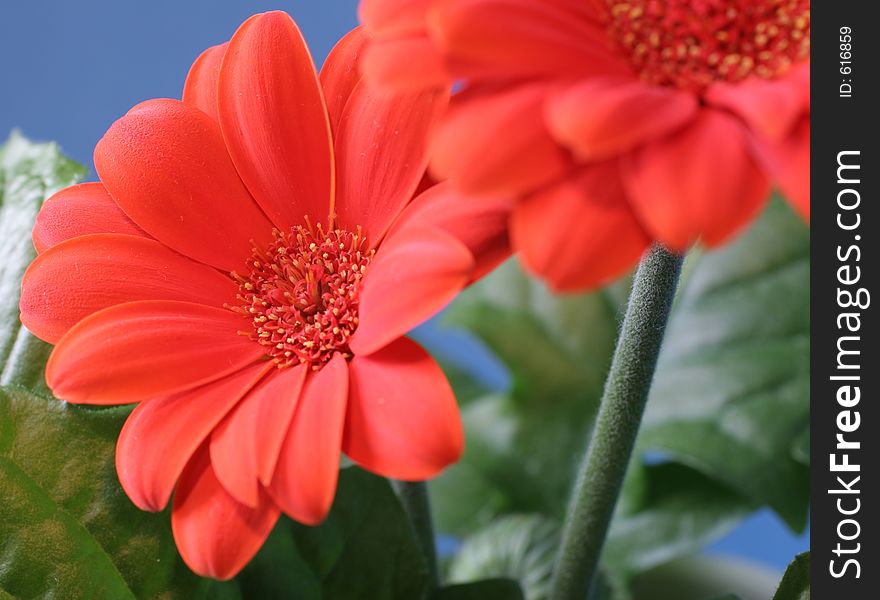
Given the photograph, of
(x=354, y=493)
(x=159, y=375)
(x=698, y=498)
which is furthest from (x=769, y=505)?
(x=159, y=375)

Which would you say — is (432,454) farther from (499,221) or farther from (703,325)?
(703,325)

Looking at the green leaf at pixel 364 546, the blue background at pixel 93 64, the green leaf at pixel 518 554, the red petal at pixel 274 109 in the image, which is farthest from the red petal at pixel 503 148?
the blue background at pixel 93 64

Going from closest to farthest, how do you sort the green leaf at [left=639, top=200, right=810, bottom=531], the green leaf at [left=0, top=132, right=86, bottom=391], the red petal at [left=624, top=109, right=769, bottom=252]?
the red petal at [left=624, top=109, right=769, bottom=252] < the green leaf at [left=0, top=132, right=86, bottom=391] < the green leaf at [left=639, top=200, right=810, bottom=531]

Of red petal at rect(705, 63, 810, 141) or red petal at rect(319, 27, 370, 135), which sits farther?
red petal at rect(319, 27, 370, 135)

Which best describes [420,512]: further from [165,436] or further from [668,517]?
[668,517]

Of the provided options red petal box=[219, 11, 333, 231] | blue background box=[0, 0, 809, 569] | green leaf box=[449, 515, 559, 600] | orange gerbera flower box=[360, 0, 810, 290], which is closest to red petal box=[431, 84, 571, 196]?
orange gerbera flower box=[360, 0, 810, 290]

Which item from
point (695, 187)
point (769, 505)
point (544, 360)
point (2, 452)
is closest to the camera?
point (695, 187)

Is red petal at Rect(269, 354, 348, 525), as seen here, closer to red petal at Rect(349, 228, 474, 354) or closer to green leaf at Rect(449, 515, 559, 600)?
red petal at Rect(349, 228, 474, 354)
